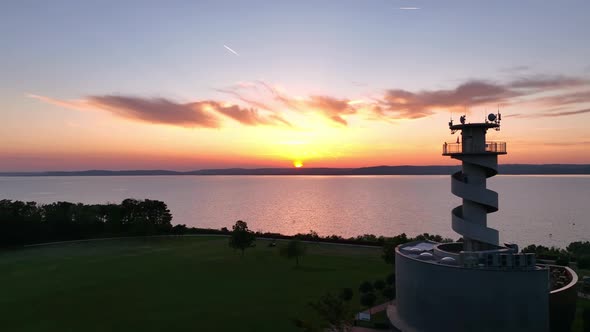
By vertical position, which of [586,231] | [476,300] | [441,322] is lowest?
[586,231]

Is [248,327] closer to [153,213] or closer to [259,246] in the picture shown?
[259,246]

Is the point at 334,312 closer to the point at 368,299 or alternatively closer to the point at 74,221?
the point at 368,299

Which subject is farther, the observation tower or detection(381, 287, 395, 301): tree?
detection(381, 287, 395, 301): tree

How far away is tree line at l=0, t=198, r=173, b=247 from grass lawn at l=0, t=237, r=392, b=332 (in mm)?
5206

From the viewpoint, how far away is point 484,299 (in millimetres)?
22312

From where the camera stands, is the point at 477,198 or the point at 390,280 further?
the point at 390,280

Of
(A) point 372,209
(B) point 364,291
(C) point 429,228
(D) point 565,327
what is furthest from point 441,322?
(A) point 372,209

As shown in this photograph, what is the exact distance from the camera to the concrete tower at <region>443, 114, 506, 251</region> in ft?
84.3

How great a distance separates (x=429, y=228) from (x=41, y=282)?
3696 inches

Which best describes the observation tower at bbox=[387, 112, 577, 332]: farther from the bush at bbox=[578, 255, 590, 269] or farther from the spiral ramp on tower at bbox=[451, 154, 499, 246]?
the bush at bbox=[578, 255, 590, 269]

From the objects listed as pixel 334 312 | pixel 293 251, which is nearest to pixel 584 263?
pixel 293 251

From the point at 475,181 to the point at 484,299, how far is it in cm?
790

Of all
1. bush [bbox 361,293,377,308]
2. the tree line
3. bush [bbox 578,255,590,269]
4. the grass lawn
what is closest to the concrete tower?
bush [bbox 361,293,377,308]

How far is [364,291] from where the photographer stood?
109 feet
